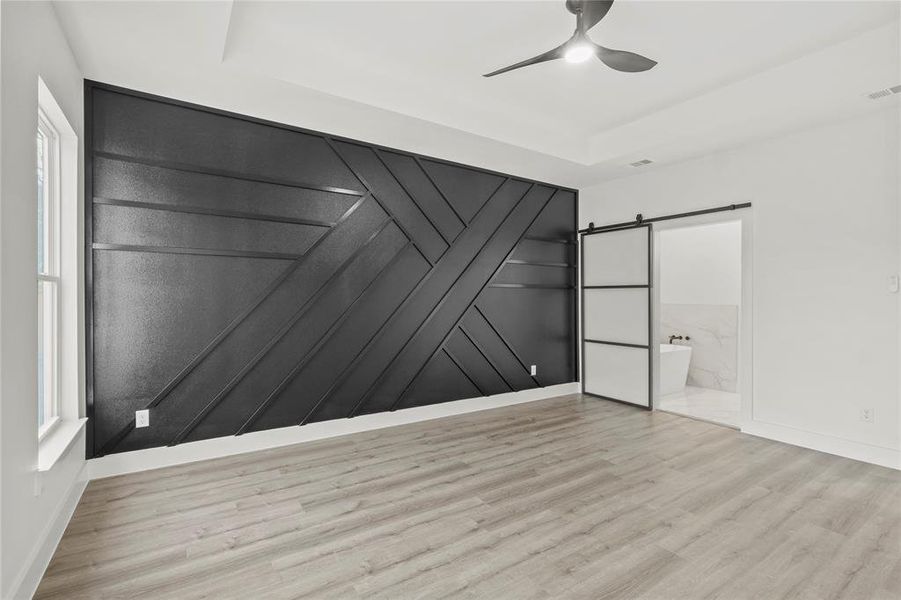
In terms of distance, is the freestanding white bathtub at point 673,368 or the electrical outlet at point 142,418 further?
the freestanding white bathtub at point 673,368

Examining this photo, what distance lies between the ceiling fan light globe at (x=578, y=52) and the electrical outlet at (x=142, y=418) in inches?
143

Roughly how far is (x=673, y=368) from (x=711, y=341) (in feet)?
3.02

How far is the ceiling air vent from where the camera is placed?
2955mm

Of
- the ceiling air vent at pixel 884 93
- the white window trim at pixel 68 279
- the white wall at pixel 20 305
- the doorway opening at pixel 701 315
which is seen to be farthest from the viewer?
the doorway opening at pixel 701 315

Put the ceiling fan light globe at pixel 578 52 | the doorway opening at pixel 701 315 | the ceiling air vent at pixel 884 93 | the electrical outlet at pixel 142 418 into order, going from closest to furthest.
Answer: the ceiling fan light globe at pixel 578 52
the ceiling air vent at pixel 884 93
the electrical outlet at pixel 142 418
the doorway opening at pixel 701 315

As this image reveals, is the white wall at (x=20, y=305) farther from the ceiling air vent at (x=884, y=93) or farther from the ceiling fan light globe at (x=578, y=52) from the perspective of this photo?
the ceiling air vent at (x=884, y=93)

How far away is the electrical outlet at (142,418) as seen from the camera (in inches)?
122

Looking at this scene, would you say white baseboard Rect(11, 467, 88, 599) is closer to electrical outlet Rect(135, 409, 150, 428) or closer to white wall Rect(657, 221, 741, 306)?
electrical outlet Rect(135, 409, 150, 428)

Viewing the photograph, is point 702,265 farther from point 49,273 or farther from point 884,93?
point 49,273

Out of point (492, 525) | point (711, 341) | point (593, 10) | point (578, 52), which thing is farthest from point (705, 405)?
point (593, 10)

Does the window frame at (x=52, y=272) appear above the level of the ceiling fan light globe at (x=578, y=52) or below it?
below

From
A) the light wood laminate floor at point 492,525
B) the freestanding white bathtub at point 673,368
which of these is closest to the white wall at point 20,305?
the light wood laminate floor at point 492,525

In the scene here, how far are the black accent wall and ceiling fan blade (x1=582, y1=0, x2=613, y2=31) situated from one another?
2.18m

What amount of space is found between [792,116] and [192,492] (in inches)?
201
